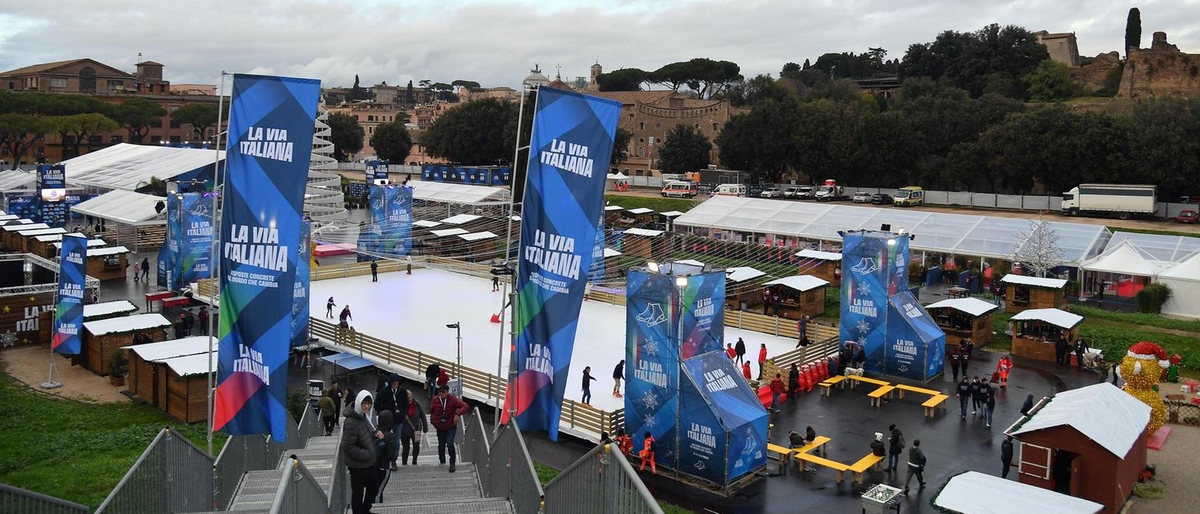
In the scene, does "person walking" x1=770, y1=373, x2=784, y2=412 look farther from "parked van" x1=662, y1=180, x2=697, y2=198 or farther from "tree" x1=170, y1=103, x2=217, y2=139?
"tree" x1=170, y1=103, x2=217, y2=139

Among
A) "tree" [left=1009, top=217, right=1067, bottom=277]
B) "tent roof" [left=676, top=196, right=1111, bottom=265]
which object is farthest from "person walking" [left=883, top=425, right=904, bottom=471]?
"tent roof" [left=676, top=196, right=1111, bottom=265]

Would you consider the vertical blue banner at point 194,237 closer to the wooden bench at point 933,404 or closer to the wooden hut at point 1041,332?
the wooden bench at point 933,404

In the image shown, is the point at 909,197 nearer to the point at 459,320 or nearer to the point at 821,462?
the point at 459,320

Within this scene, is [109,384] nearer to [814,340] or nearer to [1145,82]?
[814,340]

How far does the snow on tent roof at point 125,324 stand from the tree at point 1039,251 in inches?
1134

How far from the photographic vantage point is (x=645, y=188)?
250ft

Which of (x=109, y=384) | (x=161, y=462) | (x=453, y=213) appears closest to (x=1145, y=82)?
(x=453, y=213)

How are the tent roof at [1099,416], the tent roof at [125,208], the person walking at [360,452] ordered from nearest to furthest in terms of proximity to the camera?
the person walking at [360,452] → the tent roof at [1099,416] → the tent roof at [125,208]

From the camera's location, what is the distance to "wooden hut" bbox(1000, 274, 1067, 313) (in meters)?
30.8

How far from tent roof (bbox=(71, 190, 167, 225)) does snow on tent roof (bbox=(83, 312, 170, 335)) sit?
21385mm

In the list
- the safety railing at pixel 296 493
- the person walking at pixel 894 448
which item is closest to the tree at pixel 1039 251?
the person walking at pixel 894 448

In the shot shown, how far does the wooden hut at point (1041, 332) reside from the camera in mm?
26422

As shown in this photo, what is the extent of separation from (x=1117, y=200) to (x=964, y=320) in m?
26.7

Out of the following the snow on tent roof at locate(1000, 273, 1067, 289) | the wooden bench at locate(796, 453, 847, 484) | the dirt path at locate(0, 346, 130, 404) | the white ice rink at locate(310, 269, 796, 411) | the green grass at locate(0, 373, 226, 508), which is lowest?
the dirt path at locate(0, 346, 130, 404)
